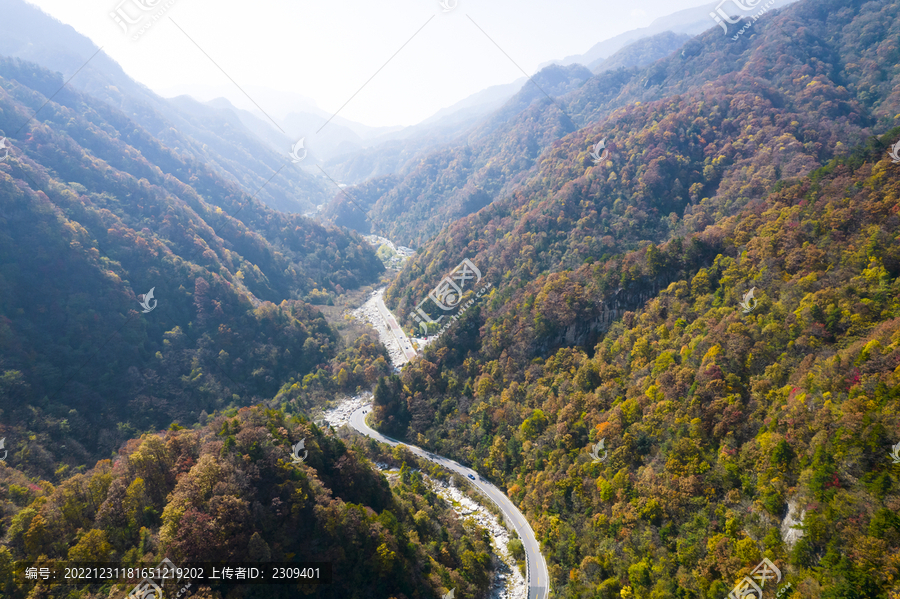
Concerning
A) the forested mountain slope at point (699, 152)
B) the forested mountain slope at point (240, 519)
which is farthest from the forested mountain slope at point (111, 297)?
the forested mountain slope at point (699, 152)

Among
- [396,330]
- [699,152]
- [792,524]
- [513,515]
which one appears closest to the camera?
[792,524]

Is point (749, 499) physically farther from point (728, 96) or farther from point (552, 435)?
point (728, 96)

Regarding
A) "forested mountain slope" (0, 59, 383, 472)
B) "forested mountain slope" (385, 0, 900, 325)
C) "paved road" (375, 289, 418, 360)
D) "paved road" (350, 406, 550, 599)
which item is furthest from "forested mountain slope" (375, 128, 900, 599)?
"forested mountain slope" (0, 59, 383, 472)

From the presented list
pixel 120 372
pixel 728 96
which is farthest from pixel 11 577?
pixel 728 96

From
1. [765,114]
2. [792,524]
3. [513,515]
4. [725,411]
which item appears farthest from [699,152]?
[513,515]

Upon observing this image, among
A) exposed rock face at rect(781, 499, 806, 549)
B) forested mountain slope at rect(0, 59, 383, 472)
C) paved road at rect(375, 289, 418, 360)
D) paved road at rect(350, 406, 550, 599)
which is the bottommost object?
paved road at rect(350, 406, 550, 599)

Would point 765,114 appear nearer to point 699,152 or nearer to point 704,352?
point 699,152

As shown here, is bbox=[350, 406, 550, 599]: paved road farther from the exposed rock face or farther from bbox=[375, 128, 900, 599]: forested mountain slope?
the exposed rock face
